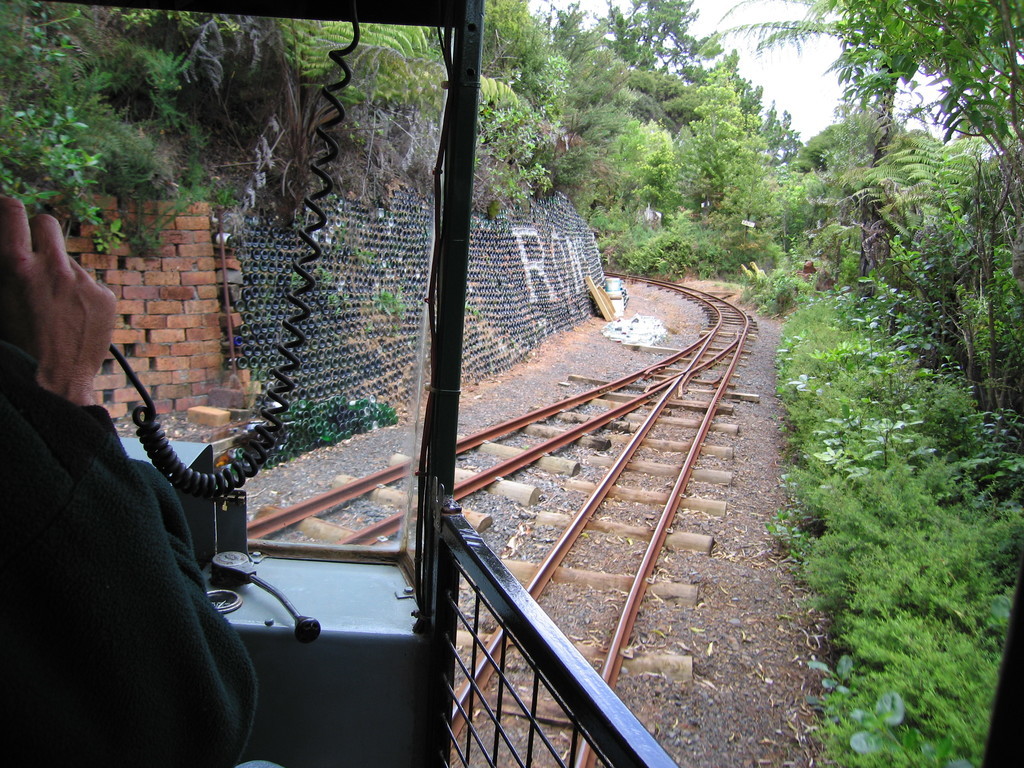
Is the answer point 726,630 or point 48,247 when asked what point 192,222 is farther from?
point 48,247

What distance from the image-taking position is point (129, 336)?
5348 millimetres

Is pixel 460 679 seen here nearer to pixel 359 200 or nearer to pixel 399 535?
pixel 399 535

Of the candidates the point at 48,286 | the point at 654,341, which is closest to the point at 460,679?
the point at 48,286

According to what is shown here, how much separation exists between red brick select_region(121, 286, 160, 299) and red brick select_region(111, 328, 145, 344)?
11.4 inches

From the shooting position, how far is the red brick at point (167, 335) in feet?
18.3

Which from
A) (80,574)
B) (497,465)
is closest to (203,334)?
(497,465)

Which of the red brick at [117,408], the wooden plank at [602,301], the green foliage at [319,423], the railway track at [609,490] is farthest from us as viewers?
the wooden plank at [602,301]

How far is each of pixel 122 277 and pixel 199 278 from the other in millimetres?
639

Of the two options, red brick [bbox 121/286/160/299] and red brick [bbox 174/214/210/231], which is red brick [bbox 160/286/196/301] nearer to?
red brick [bbox 121/286/160/299]

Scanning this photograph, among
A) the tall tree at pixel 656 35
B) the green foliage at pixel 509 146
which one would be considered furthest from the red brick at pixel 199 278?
the tall tree at pixel 656 35

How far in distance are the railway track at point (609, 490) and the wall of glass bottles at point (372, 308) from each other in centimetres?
57

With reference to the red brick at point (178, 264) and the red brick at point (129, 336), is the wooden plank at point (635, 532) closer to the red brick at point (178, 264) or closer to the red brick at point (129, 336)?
the red brick at point (129, 336)

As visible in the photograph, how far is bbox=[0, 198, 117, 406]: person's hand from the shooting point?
90 cm

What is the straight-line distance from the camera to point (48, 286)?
932 millimetres
